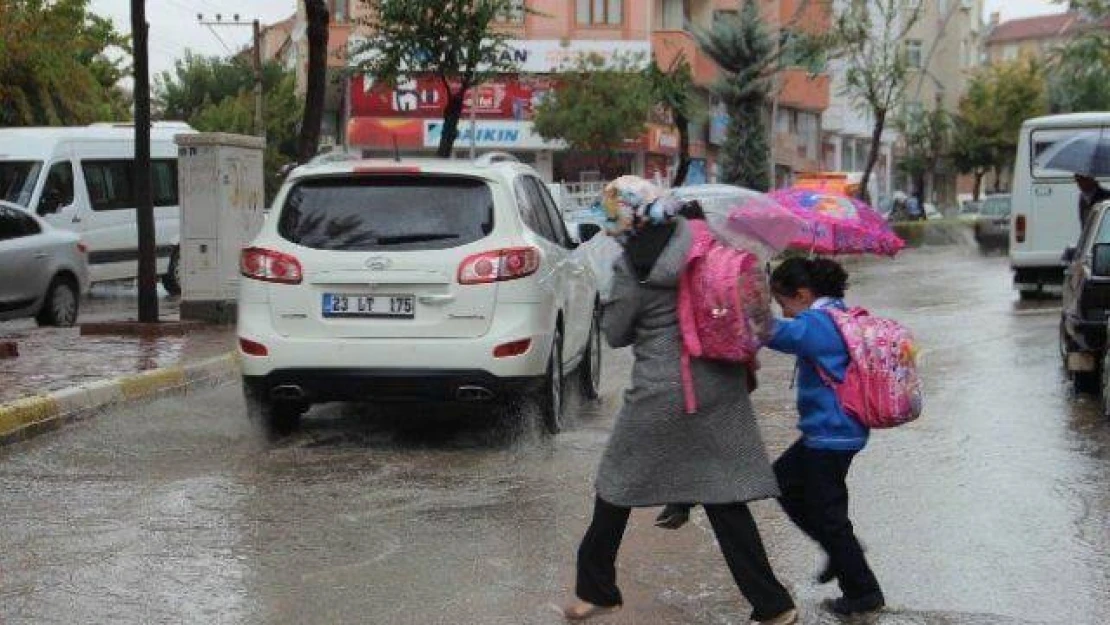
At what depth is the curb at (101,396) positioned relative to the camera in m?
10.1

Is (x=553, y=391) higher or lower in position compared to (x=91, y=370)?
higher

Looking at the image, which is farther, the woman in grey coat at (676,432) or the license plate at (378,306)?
the license plate at (378,306)

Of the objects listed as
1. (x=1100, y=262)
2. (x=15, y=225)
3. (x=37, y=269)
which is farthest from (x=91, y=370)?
(x=1100, y=262)

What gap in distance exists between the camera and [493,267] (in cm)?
934

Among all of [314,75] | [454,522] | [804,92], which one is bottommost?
[454,522]

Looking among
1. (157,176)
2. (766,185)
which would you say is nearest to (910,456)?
(157,176)

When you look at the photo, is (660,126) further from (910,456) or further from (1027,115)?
(910,456)

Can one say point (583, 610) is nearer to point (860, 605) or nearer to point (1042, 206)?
point (860, 605)

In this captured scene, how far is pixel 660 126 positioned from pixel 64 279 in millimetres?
38412

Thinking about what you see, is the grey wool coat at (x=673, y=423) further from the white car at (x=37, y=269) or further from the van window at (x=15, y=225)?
the van window at (x=15, y=225)

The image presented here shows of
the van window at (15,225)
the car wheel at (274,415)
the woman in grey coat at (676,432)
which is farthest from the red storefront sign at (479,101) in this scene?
the woman in grey coat at (676,432)

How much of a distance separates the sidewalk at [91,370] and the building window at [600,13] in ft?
126

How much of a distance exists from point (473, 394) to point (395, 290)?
740mm

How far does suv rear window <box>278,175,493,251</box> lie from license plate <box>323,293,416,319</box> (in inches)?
11.1
